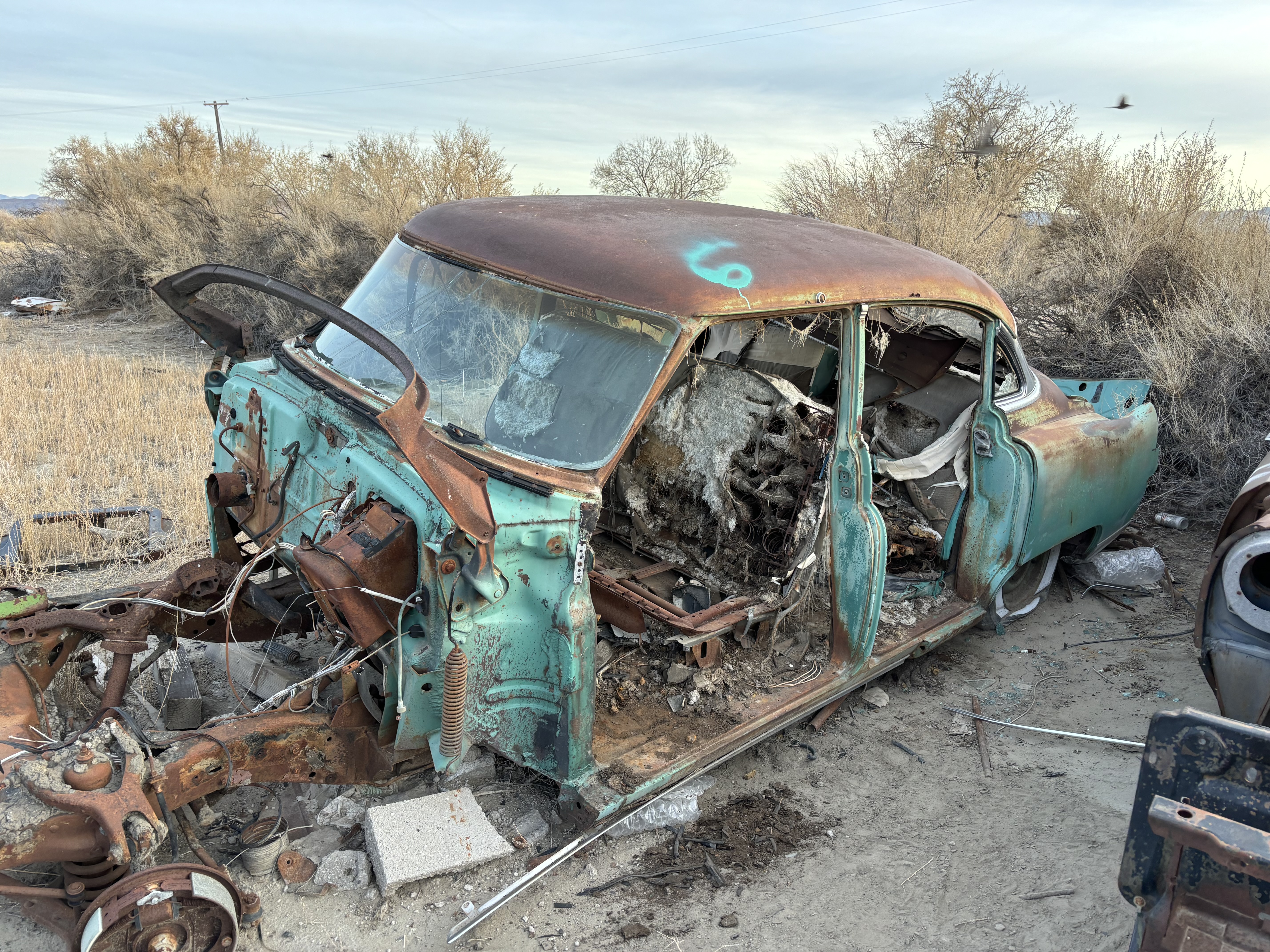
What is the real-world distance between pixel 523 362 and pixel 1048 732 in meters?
2.89

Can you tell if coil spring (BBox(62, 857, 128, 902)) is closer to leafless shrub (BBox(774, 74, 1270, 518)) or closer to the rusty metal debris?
leafless shrub (BBox(774, 74, 1270, 518))

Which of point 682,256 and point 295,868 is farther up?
point 682,256

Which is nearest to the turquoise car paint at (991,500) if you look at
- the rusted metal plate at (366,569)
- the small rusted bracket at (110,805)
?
the rusted metal plate at (366,569)

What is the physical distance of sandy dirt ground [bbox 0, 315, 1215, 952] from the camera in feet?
8.93

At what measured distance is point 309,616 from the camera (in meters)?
3.37

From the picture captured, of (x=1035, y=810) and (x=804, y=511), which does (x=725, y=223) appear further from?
(x=1035, y=810)

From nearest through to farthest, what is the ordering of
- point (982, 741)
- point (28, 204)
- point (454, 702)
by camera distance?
1. point (454, 702)
2. point (982, 741)
3. point (28, 204)

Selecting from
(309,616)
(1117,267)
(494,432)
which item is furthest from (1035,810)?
(1117,267)

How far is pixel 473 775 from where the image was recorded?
3094 millimetres

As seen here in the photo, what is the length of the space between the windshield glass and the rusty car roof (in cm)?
8

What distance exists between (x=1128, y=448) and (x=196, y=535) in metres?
5.64

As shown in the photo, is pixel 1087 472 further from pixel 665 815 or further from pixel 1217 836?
pixel 1217 836

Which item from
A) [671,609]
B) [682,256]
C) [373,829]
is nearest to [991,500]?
[671,609]

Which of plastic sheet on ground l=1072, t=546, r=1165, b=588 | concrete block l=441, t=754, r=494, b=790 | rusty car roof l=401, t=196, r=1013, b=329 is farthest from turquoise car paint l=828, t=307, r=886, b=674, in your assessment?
plastic sheet on ground l=1072, t=546, r=1165, b=588
